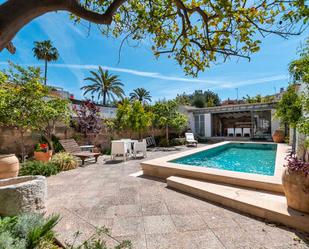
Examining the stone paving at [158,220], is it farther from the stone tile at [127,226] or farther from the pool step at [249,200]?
the pool step at [249,200]

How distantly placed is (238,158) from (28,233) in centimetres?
911

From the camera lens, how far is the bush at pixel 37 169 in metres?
5.61

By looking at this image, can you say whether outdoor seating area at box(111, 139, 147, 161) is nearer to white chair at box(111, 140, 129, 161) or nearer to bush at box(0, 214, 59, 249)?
white chair at box(111, 140, 129, 161)

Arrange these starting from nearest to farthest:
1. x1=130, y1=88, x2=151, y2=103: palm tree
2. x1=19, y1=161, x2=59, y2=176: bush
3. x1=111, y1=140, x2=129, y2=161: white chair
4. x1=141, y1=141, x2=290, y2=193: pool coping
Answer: x1=141, y1=141, x2=290, y2=193: pool coping < x1=19, y1=161, x2=59, y2=176: bush < x1=111, y1=140, x2=129, y2=161: white chair < x1=130, y1=88, x2=151, y2=103: palm tree

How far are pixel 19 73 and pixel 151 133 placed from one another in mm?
10279

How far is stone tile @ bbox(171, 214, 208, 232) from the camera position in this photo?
112 inches

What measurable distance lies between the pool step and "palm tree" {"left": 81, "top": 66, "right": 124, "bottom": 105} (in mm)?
24563

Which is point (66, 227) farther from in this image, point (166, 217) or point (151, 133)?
point (151, 133)

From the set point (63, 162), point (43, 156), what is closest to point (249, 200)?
point (63, 162)

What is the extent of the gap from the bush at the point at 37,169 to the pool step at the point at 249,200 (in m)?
4.09

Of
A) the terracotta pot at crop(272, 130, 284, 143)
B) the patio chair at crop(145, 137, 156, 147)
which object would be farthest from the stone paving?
the terracotta pot at crop(272, 130, 284, 143)

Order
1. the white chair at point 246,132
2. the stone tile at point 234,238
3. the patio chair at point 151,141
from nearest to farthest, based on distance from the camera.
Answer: the stone tile at point 234,238, the patio chair at point 151,141, the white chair at point 246,132

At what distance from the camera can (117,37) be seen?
13.9 ft

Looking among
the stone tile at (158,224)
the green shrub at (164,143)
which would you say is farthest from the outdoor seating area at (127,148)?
the stone tile at (158,224)
